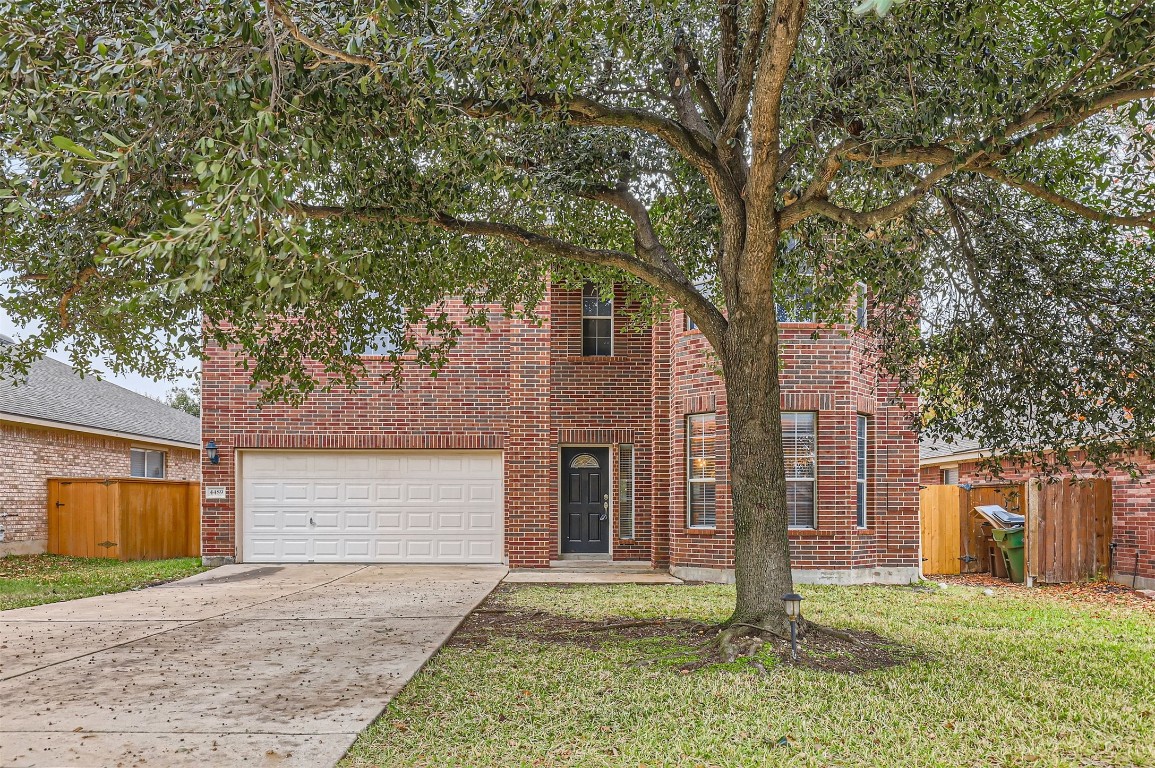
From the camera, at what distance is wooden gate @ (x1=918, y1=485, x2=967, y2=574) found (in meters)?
15.5

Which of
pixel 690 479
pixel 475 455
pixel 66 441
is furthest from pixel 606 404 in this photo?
pixel 66 441

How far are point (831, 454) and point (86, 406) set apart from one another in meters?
16.9

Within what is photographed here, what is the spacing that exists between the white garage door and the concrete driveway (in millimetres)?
3249

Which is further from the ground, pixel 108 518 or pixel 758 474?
pixel 758 474

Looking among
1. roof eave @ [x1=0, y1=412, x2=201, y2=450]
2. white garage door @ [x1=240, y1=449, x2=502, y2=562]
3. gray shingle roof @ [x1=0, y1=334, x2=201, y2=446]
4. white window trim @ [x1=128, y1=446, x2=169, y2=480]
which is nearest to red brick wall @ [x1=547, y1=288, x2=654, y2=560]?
white garage door @ [x1=240, y1=449, x2=502, y2=562]

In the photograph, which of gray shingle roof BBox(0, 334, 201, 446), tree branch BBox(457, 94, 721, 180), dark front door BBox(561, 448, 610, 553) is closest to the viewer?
tree branch BBox(457, 94, 721, 180)

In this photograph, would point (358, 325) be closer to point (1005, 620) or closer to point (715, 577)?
point (715, 577)

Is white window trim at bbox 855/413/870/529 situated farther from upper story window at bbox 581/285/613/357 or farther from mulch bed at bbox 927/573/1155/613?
upper story window at bbox 581/285/613/357

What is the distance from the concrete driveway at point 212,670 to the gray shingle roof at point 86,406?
7.82 metres

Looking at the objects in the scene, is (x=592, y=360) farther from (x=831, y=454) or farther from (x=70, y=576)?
(x=70, y=576)

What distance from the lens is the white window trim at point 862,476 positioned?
13258 millimetres

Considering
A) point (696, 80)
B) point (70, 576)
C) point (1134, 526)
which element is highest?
point (696, 80)

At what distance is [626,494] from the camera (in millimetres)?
15320

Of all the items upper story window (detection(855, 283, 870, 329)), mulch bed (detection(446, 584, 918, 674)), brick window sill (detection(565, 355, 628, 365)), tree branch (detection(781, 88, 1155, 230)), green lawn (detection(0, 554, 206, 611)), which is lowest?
green lawn (detection(0, 554, 206, 611))
